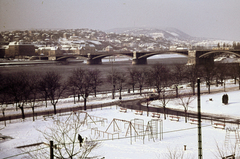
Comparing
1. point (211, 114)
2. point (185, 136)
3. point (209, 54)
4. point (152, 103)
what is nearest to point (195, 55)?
point (209, 54)

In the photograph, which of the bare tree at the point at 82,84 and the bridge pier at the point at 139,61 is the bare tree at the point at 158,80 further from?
the bridge pier at the point at 139,61

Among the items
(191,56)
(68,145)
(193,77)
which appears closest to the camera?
(68,145)

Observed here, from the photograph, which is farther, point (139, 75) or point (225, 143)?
point (139, 75)

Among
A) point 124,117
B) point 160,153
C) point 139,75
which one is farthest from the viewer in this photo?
point 139,75

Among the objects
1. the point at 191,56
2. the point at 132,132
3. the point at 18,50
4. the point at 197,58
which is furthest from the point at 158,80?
the point at 18,50

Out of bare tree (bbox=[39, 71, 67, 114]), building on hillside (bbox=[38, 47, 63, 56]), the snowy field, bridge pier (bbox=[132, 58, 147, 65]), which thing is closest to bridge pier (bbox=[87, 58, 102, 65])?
bridge pier (bbox=[132, 58, 147, 65])

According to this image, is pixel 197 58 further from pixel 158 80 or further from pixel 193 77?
pixel 158 80

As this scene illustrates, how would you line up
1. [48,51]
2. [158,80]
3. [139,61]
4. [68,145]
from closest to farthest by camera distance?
[68,145], [158,80], [139,61], [48,51]

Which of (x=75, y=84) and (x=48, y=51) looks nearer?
(x=75, y=84)

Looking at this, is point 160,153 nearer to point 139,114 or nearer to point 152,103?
point 139,114
